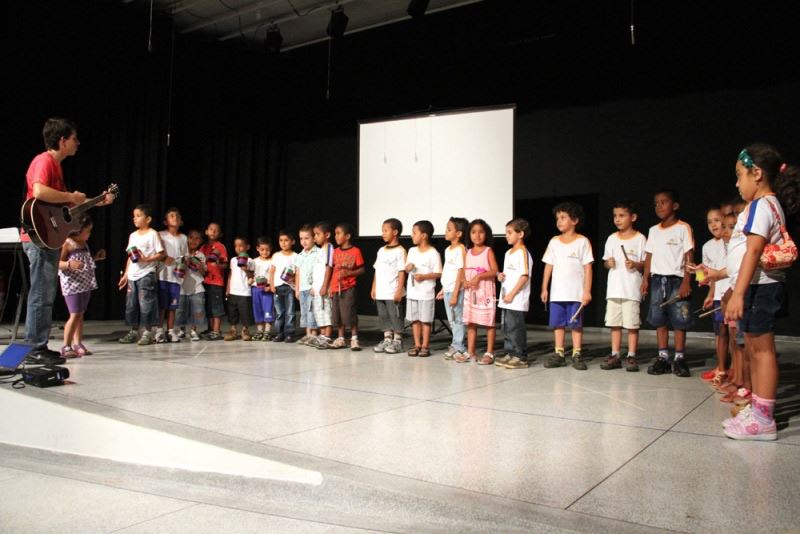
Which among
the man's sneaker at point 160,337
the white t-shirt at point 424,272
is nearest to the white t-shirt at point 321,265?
the white t-shirt at point 424,272

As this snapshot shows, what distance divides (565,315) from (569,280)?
295 mm

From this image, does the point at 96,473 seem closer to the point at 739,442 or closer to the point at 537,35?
the point at 739,442

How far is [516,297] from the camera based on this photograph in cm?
529

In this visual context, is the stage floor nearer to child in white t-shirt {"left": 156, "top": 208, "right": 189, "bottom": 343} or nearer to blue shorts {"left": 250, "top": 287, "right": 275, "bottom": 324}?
child in white t-shirt {"left": 156, "top": 208, "right": 189, "bottom": 343}

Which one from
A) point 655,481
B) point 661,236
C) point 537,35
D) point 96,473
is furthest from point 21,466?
point 537,35

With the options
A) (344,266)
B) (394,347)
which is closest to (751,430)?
(394,347)

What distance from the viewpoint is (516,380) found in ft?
15.1

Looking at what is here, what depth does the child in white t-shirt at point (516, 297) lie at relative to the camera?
17.3 feet

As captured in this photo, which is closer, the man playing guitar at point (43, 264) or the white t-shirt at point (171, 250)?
the man playing guitar at point (43, 264)

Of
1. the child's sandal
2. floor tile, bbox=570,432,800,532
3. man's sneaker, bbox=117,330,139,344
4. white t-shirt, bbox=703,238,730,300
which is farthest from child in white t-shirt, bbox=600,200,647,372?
man's sneaker, bbox=117,330,139,344

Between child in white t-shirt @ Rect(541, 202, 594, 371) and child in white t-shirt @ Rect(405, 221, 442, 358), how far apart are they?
1101mm

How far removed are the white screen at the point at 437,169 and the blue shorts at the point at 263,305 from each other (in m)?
2.59

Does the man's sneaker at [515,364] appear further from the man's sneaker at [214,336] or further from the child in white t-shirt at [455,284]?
the man's sneaker at [214,336]

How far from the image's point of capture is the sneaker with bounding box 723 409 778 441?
2.95 m
